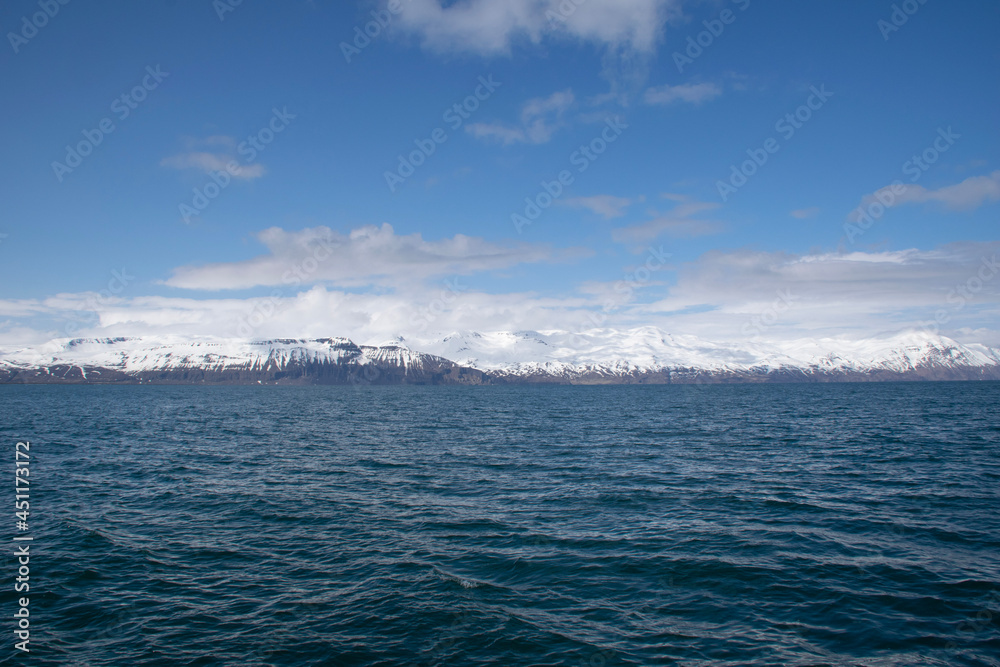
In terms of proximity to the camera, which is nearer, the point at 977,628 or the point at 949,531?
the point at 977,628

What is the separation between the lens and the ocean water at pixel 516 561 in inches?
637

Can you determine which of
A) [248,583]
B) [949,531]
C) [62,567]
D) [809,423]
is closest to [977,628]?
[949,531]

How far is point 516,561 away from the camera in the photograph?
22938 millimetres

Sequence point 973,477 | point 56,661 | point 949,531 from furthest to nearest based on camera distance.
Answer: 1. point 973,477
2. point 949,531
3. point 56,661

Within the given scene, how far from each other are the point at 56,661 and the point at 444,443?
46.7 meters

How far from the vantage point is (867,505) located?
31.1 m

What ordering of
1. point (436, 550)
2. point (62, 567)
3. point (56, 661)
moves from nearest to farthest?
1. point (56, 661)
2. point (62, 567)
3. point (436, 550)

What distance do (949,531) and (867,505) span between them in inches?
205

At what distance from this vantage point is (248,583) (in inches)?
816

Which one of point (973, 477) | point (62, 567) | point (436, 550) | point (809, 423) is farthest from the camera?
point (809, 423)

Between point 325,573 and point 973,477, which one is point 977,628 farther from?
point 973,477

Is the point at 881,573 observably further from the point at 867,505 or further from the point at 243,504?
the point at 243,504

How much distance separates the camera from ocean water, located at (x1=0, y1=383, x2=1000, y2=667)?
16.2 meters

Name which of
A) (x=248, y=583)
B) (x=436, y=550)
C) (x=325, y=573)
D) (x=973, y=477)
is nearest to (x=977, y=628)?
(x=436, y=550)
